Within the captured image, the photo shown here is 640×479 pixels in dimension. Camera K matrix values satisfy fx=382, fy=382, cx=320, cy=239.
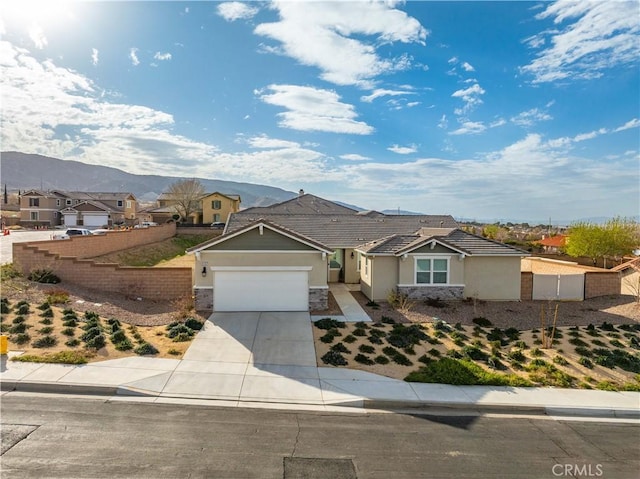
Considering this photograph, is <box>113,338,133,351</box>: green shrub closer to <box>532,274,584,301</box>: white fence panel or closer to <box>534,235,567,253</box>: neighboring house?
<box>532,274,584,301</box>: white fence panel

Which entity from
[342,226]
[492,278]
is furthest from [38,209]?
[492,278]

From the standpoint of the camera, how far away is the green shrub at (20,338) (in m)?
12.1

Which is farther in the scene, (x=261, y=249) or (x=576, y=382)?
(x=261, y=249)

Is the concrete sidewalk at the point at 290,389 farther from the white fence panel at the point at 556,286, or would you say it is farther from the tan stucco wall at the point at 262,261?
the white fence panel at the point at 556,286

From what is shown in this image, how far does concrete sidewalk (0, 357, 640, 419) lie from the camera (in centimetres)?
964

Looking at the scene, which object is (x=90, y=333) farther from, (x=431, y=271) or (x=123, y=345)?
(x=431, y=271)

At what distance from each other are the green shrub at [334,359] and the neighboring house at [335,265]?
5.34 meters

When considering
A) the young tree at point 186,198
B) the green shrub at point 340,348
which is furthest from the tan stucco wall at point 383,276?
the young tree at point 186,198

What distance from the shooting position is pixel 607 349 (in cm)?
1412

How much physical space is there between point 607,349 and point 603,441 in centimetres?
695

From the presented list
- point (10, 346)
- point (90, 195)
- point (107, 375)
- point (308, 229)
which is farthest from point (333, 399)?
point (90, 195)

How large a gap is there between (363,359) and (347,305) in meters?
6.79

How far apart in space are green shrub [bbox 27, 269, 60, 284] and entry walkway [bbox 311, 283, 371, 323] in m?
12.2

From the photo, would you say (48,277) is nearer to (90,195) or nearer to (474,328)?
(474,328)
